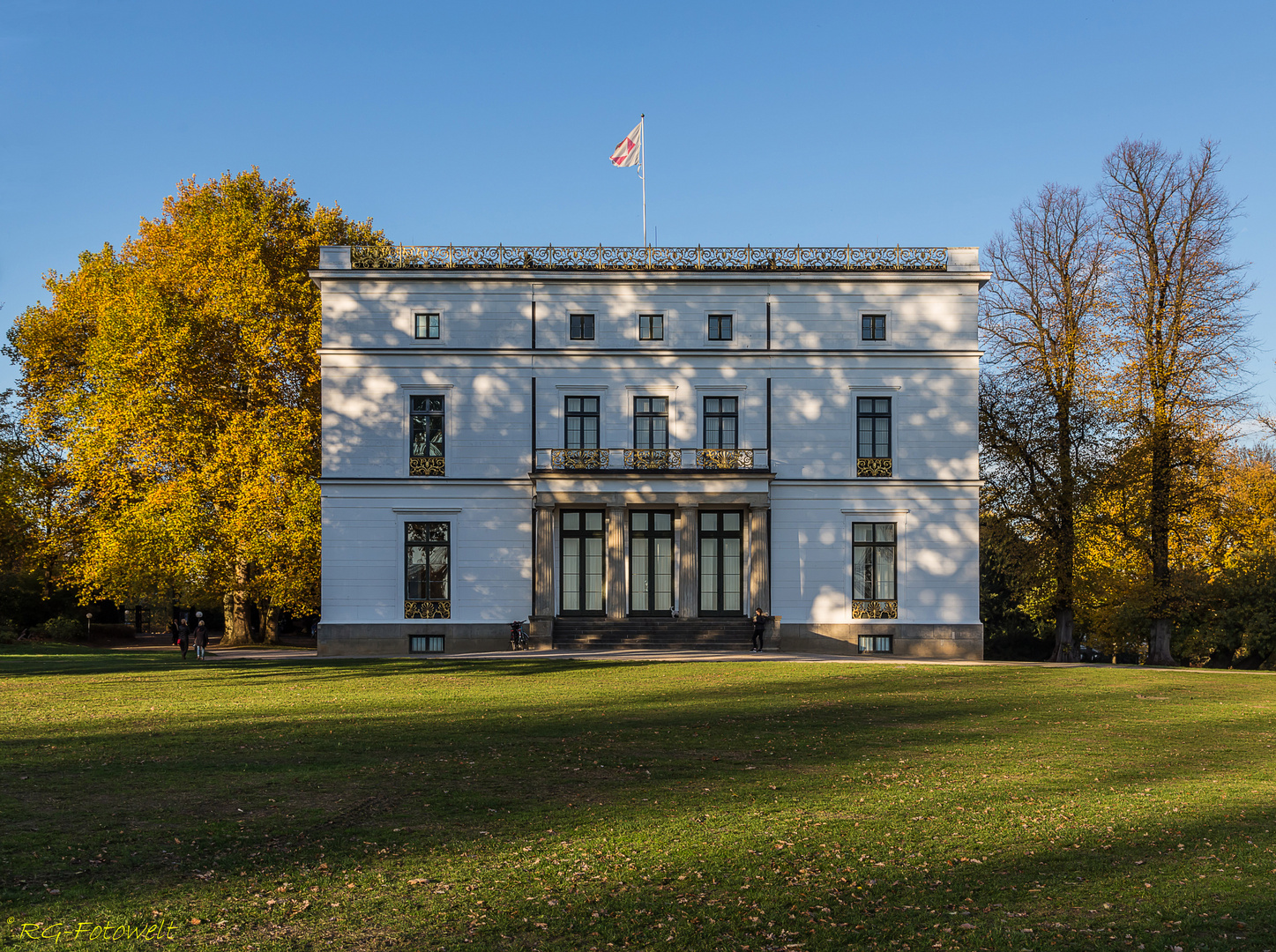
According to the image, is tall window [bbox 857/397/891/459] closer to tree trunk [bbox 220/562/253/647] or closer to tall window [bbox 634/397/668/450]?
tall window [bbox 634/397/668/450]

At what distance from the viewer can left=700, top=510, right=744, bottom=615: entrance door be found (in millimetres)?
34562

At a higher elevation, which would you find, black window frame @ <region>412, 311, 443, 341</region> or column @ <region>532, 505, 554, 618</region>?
black window frame @ <region>412, 311, 443, 341</region>

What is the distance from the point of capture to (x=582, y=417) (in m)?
35.1

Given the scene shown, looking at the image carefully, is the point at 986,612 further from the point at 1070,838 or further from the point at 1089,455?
the point at 1070,838

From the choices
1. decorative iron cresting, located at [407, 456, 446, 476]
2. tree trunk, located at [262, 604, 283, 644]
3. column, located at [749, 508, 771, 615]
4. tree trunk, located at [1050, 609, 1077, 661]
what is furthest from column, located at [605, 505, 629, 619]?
tree trunk, located at [1050, 609, 1077, 661]

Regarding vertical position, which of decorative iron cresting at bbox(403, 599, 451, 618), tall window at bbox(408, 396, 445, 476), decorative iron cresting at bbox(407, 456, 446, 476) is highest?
tall window at bbox(408, 396, 445, 476)

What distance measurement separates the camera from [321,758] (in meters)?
12.0

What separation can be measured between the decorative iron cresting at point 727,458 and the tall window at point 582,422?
11.7 ft

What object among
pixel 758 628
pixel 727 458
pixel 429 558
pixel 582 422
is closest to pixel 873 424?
pixel 727 458

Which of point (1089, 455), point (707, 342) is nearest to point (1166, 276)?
point (1089, 455)

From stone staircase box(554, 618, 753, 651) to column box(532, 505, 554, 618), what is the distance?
0.84 metres

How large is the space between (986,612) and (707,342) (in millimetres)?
24867

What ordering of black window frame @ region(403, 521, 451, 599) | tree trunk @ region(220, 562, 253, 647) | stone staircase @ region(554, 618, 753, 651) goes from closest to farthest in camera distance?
stone staircase @ region(554, 618, 753, 651)
black window frame @ region(403, 521, 451, 599)
tree trunk @ region(220, 562, 253, 647)

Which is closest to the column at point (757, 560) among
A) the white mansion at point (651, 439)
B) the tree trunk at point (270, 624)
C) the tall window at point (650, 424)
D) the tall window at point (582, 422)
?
the white mansion at point (651, 439)
